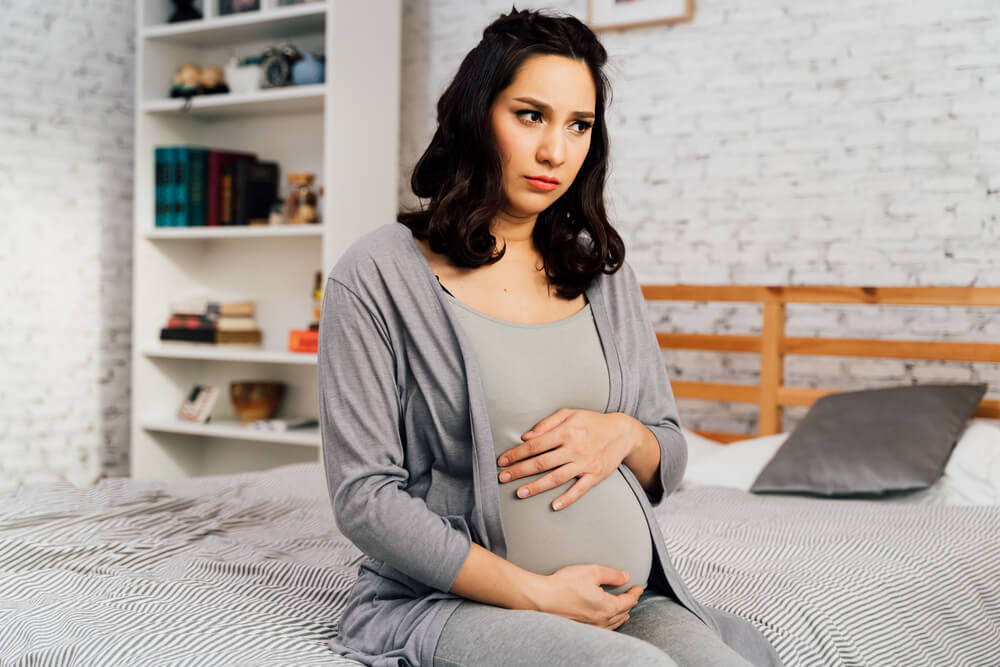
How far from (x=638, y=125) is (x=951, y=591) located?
87.6 inches

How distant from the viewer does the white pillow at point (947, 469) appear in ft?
8.11

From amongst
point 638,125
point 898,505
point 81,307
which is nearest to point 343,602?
point 898,505

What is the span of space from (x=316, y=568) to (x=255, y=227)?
2.54m

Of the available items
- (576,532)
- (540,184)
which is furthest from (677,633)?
(540,184)

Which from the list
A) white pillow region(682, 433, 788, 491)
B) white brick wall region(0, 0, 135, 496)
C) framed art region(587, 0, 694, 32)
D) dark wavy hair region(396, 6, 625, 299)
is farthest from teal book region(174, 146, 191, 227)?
dark wavy hair region(396, 6, 625, 299)

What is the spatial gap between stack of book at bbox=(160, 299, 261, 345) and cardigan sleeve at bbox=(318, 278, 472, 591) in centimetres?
308

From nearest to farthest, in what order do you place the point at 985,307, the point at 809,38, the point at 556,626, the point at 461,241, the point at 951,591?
the point at 556,626
the point at 461,241
the point at 951,591
the point at 985,307
the point at 809,38

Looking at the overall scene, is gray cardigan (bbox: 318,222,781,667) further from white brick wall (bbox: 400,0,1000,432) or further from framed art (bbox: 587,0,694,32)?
framed art (bbox: 587,0,694,32)

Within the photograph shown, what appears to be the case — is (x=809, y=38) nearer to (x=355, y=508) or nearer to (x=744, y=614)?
(x=744, y=614)

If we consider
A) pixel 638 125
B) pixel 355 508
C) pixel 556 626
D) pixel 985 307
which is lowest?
pixel 556 626

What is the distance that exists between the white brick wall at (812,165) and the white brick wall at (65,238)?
206 centimetres

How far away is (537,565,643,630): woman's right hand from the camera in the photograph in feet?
3.77

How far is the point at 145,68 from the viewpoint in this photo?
13.7 feet

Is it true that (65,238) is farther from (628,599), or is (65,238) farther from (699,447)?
(628,599)
